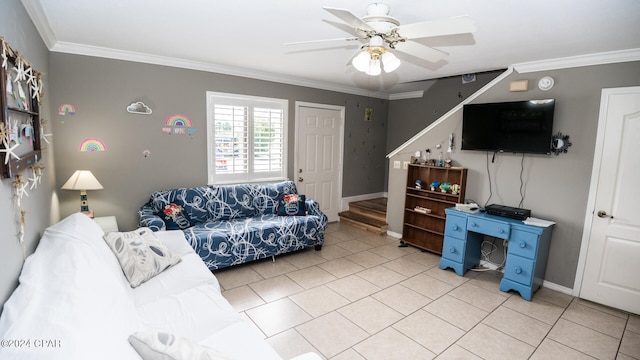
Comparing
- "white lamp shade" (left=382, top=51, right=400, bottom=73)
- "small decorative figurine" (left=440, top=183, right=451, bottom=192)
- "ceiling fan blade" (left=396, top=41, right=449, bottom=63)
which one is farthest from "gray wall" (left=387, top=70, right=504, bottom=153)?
"white lamp shade" (left=382, top=51, right=400, bottom=73)

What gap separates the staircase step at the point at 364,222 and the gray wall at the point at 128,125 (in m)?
2.63

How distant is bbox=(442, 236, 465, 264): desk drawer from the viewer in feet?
12.2

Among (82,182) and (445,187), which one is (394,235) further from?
(82,182)

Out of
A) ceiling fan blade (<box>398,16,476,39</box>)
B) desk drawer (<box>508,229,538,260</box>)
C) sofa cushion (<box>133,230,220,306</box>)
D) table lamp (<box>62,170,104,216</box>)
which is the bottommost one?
sofa cushion (<box>133,230,220,306</box>)

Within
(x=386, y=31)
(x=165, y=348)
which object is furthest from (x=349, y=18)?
(x=165, y=348)

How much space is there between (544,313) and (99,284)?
3687 millimetres

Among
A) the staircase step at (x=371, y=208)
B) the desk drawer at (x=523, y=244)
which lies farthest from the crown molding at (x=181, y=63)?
the desk drawer at (x=523, y=244)

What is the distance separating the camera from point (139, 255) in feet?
7.54

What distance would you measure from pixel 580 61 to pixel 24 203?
485cm

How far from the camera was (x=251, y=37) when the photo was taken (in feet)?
9.37

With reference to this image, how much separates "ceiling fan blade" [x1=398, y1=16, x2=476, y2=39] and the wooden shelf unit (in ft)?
8.38

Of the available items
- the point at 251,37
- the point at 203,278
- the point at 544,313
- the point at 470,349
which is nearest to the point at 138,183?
the point at 203,278

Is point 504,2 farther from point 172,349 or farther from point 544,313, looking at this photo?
point 544,313

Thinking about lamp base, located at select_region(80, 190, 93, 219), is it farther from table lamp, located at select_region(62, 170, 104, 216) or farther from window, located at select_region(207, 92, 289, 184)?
window, located at select_region(207, 92, 289, 184)
